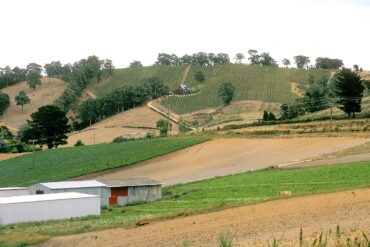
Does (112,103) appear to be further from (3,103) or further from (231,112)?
(3,103)

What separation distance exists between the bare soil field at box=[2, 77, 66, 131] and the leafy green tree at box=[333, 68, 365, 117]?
90.5 m

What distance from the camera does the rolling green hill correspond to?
144 meters

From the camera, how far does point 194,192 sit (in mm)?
44844

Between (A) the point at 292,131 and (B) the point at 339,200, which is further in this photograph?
(A) the point at 292,131

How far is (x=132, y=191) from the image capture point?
50.8 meters

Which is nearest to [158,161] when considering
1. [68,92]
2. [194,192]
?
[194,192]

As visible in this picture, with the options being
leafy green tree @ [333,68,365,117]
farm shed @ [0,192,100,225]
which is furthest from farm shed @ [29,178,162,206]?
leafy green tree @ [333,68,365,117]

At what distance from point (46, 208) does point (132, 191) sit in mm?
12899

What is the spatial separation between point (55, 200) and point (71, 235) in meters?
11.3

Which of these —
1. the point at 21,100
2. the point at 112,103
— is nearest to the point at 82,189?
the point at 112,103

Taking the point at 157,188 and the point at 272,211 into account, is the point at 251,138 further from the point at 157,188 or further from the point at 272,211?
the point at 272,211

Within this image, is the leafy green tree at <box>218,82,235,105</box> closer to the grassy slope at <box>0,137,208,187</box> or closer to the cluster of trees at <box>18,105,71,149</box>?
the cluster of trees at <box>18,105,71,149</box>

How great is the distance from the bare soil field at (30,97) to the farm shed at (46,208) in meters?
111

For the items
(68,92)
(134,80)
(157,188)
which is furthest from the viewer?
(134,80)
